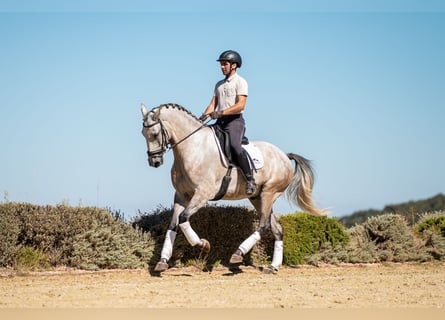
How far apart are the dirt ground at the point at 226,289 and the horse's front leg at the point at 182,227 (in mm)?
395

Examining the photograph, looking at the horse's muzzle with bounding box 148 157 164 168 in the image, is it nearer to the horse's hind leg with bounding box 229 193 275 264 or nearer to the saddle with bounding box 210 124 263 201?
the saddle with bounding box 210 124 263 201

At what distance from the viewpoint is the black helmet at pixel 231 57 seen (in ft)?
41.3

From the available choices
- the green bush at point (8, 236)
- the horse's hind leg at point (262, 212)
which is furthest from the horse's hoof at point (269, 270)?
the green bush at point (8, 236)

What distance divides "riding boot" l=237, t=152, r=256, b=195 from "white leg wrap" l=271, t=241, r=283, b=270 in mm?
1453

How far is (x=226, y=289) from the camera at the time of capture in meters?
10.2

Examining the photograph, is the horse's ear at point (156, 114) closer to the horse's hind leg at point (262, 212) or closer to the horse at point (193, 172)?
the horse at point (193, 172)

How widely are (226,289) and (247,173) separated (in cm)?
286

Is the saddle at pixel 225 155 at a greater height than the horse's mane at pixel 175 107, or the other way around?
the horse's mane at pixel 175 107

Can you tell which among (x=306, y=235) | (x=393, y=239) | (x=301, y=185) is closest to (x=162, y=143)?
(x=301, y=185)

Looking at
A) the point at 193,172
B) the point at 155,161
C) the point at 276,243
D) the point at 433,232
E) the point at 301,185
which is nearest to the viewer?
the point at 155,161

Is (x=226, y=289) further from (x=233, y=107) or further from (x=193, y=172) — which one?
(x=233, y=107)

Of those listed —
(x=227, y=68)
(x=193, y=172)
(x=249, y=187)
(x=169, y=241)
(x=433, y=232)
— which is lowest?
(x=169, y=241)

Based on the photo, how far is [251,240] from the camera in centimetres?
1267

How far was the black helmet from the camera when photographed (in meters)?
12.6
